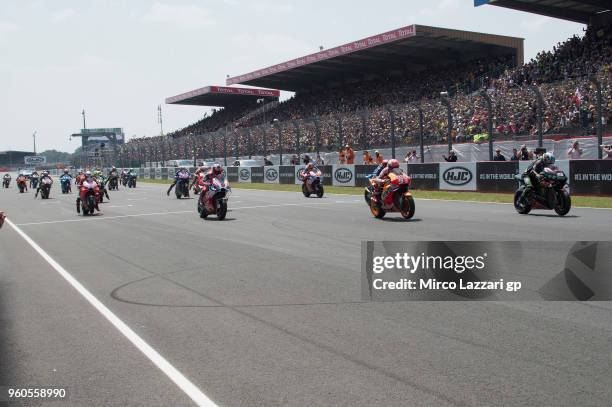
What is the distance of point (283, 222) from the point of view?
14570 millimetres

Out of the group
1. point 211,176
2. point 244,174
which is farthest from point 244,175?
point 211,176

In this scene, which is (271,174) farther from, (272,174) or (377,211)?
(377,211)

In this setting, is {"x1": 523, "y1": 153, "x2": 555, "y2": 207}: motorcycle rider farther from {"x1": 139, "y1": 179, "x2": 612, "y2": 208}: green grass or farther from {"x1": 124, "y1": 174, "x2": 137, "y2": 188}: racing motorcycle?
{"x1": 124, "y1": 174, "x2": 137, "y2": 188}: racing motorcycle

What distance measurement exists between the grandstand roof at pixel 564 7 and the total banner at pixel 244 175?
1532cm

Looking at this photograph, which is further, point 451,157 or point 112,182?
point 112,182

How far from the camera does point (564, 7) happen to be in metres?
34.2

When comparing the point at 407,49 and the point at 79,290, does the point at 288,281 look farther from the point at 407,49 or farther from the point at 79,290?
the point at 407,49

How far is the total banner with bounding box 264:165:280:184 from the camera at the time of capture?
3525 cm

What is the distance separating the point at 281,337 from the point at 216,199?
1106 centimetres

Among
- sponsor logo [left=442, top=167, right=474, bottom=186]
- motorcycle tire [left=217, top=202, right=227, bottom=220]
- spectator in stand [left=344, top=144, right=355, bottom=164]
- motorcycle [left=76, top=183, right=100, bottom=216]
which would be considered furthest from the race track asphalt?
spectator in stand [left=344, top=144, right=355, bottom=164]

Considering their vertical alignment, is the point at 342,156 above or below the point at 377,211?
above

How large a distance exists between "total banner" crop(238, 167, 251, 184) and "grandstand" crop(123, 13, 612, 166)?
1.43 metres


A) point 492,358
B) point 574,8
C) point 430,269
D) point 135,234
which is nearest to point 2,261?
point 135,234

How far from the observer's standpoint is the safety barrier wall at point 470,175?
1825 centimetres
